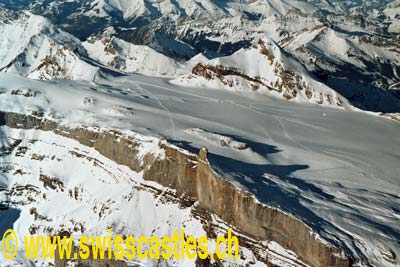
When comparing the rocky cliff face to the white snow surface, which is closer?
the rocky cliff face

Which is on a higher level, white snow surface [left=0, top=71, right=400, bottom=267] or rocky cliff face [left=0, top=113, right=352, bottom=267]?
white snow surface [left=0, top=71, right=400, bottom=267]

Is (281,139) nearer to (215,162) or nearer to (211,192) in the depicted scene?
(215,162)

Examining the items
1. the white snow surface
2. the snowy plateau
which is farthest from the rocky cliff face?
the white snow surface

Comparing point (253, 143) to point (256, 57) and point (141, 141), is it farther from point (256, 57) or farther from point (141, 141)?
point (256, 57)

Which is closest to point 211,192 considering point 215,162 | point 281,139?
point 215,162

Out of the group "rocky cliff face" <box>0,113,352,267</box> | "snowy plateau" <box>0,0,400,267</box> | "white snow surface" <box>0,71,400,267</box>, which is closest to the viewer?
"rocky cliff face" <box>0,113,352,267</box>

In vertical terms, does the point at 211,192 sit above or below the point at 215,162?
below

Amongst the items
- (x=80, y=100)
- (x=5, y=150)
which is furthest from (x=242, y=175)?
(x=5, y=150)

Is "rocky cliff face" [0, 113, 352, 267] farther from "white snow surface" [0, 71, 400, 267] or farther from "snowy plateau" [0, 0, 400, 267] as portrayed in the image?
"white snow surface" [0, 71, 400, 267]
